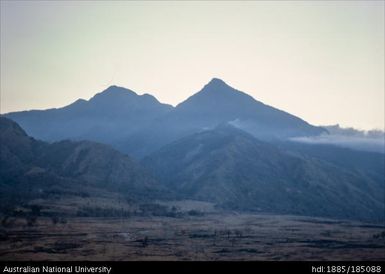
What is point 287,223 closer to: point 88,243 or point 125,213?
point 125,213

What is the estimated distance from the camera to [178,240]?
420 ft

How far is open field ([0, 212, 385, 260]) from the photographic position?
10100cm

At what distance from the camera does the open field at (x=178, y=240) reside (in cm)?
10100

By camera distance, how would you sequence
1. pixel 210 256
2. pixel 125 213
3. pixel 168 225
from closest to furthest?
pixel 210 256, pixel 168 225, pixel 125 213

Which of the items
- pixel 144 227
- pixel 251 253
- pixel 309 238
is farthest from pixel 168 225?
pixel 251 253

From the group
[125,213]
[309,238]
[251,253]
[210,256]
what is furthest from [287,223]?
[210,256]

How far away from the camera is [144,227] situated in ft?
507

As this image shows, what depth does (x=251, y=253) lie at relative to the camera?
11075 centimetres

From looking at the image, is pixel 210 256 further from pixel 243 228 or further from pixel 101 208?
pixel 101 208
